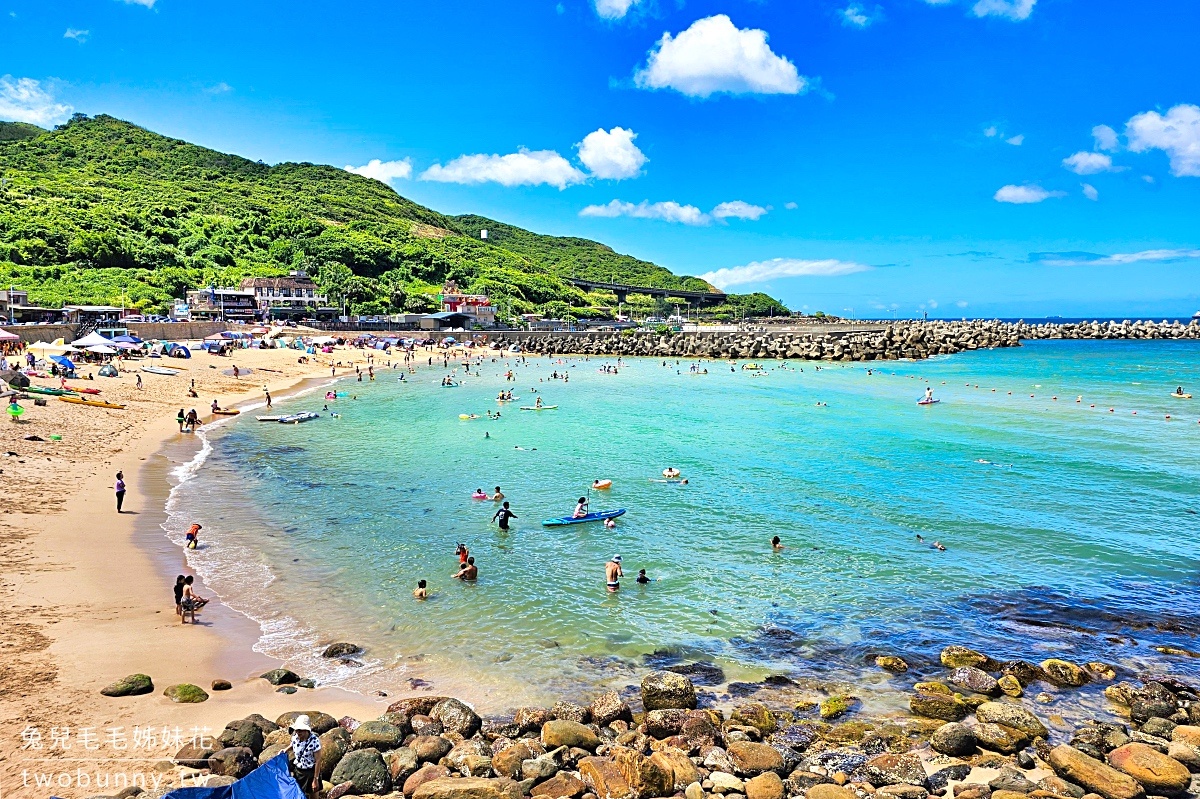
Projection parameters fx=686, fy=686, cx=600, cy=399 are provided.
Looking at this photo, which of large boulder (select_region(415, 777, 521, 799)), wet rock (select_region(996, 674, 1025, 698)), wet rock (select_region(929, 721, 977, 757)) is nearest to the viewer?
large boulder (select_region(415, 777, 521, 799))

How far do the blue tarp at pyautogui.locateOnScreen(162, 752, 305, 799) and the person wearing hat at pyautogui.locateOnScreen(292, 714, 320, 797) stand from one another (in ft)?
0.63

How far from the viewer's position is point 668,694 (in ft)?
33.4

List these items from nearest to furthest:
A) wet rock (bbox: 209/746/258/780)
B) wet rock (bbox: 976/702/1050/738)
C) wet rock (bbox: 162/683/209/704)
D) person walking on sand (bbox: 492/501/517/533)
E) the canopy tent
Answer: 1. wet rock (bbox: 209/746/258/780)
2. wet rock (bbox: 976/702/1050/738)
3. wet rock (bbox: 162/683/209/704)
4. person walking on sand (bbox: 492/501/517/533)
5. the canopy tent

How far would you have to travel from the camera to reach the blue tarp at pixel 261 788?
613 cm

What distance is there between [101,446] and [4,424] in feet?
10.2

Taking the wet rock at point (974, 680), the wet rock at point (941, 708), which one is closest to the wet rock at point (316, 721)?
the wet rock at point (941, 708)

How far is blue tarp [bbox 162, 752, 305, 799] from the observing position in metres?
6.13

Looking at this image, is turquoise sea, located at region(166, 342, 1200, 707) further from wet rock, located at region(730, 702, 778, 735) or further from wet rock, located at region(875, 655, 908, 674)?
wet rock, located at region(730, 702, 778, 735)

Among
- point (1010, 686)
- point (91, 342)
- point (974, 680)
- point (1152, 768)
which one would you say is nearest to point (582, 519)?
point (974, 680)

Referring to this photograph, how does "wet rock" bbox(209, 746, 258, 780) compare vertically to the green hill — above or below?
below

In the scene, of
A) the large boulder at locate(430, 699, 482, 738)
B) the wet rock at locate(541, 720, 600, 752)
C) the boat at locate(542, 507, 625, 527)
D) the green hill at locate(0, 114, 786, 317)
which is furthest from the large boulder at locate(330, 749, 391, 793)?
the green hill at locate(0, 114, 786, 317)

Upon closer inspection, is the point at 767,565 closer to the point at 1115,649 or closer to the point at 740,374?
the point at 1115,649

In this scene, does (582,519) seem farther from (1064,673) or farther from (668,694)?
(1064,673)

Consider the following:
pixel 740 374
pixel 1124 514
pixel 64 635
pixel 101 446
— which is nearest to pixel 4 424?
pixel 101 446
